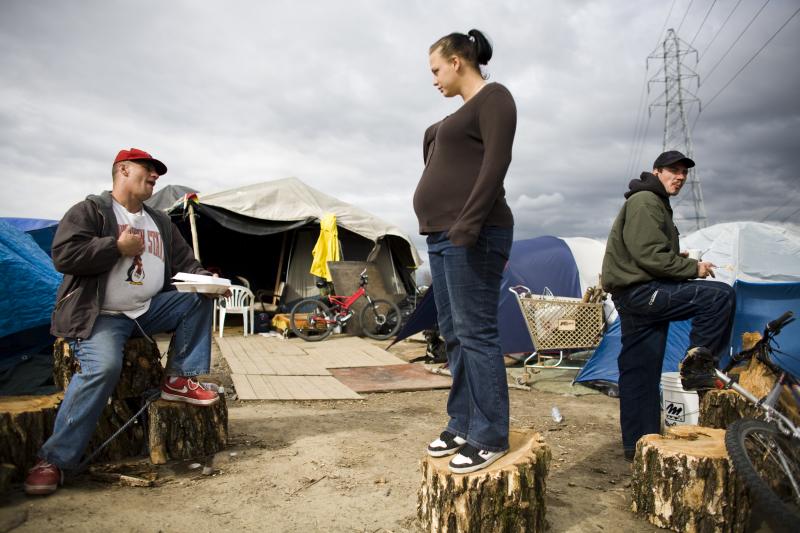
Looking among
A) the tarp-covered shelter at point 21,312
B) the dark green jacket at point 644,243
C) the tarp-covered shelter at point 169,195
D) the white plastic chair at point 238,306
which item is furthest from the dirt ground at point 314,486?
the tarp-covered shelter at point 169,195

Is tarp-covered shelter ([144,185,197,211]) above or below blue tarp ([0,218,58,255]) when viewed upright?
above

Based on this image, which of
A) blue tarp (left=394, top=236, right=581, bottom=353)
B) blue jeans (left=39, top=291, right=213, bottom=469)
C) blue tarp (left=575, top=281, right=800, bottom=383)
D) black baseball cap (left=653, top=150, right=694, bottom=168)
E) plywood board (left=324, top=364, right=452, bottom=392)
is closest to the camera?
blue jeans (left=39, top=291, right=213, bottom=469)

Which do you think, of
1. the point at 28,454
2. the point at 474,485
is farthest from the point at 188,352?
the point at 474,485

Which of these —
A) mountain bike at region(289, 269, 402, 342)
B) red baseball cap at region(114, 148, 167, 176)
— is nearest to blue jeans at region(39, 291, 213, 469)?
red baseball cap at region(114, 148, 167, 176)

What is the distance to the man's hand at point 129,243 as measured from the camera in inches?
109

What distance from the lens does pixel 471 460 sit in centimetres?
208

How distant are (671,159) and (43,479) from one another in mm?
3792

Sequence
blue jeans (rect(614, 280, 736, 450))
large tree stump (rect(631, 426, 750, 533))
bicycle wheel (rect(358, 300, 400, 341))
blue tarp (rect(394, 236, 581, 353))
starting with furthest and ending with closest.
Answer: bicycle wheel (rect(358, 300, 400, 341)) < blue tarp (rect(394, 236, 581, 353)) < blue jeans (rect(614, 280, 736, 450)) < large tree stump (rect(631, 426, 750, 533))

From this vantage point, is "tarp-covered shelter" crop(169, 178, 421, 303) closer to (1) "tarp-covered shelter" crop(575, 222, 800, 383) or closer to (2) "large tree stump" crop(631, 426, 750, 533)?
(1) "tarp-covered shelter" crop(575, 222, 800, 383)

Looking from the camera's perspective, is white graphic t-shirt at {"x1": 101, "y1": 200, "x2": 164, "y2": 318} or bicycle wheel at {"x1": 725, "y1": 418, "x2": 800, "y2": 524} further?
white graphic t-shirt at {"x1": 101, "y1": 200, "x2": 164, "y2": 318}

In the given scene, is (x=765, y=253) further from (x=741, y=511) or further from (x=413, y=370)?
(x=741, y=511)

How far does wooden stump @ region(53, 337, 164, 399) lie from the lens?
3.09 m

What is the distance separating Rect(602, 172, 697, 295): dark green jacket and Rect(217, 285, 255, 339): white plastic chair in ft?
24.3

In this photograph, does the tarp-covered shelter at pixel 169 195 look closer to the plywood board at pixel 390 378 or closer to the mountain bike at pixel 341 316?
the mountain bike at pixel 341 316
